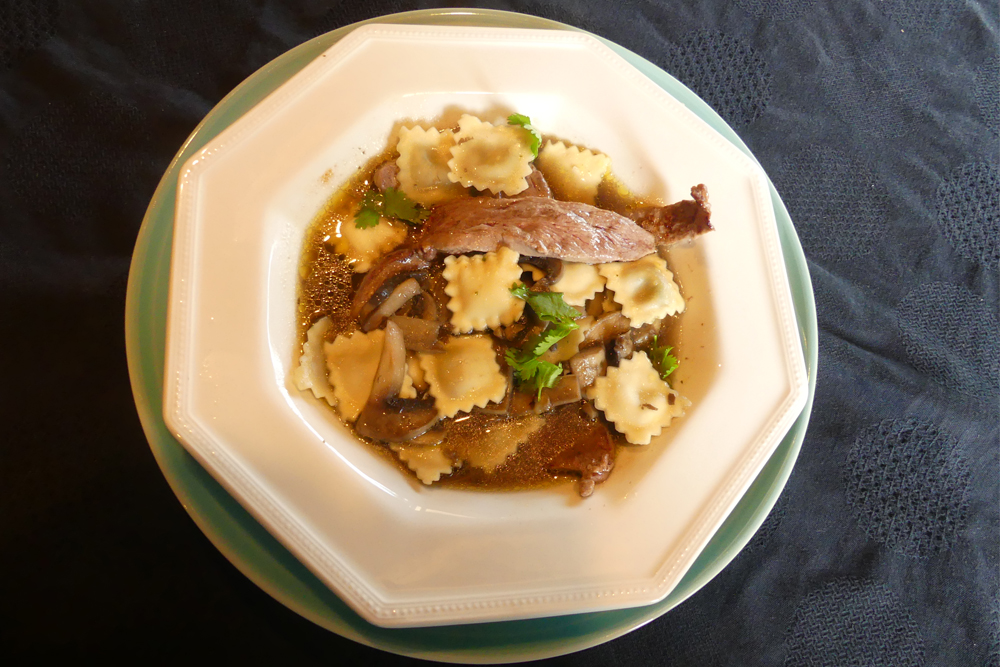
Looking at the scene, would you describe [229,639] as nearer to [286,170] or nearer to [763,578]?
[286,170]

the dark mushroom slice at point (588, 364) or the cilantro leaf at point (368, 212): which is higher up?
the cilantro leaf at point (368, 212)

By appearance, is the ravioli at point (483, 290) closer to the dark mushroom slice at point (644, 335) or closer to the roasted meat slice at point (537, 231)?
the roasted meat slice at point (537, 231)

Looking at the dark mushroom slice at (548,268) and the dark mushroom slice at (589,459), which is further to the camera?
the dark mushroom slice at (548,268)

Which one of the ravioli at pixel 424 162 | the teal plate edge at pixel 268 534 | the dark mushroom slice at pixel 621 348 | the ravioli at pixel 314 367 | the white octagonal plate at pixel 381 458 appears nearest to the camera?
the white octagonal plate at pixel 381 458

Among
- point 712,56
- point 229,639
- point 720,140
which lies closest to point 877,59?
point 712,56

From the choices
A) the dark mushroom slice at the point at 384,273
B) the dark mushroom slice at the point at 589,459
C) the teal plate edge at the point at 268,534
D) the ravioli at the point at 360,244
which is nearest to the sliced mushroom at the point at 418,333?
the dark mushroom slice at the point at 384,273

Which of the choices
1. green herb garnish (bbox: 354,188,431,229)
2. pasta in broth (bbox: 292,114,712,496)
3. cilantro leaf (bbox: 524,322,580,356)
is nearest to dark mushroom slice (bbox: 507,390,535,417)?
pasta in broth (bbox: 292,114,712,496)

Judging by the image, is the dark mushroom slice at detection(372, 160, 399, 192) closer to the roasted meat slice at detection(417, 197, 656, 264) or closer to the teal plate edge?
the roasted meat slice at detection(417, 197, 656, 264)
